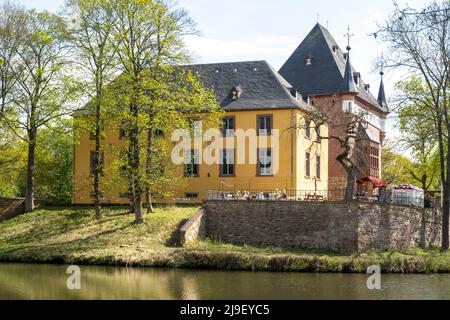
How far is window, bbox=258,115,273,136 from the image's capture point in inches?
1615

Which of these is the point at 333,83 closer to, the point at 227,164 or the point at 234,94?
the point at 234,94

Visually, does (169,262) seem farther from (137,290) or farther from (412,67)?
(412,67)

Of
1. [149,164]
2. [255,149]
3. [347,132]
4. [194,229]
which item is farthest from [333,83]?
[194,229]

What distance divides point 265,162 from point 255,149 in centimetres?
99

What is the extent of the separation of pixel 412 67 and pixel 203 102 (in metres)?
10.5

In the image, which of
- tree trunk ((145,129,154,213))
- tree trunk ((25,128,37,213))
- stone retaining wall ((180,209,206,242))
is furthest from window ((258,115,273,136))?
tree trunk ((25,128,37,213))

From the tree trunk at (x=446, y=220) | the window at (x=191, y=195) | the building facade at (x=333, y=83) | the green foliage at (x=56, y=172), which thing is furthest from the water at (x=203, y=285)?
the building facade at (x=333, y=83)

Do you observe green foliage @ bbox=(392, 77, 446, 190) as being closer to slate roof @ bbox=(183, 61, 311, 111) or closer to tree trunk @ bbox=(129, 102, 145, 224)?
slate roof @ bbox=(183, 61, 311, 111)

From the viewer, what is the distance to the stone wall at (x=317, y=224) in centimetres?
3212

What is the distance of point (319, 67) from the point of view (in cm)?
5806

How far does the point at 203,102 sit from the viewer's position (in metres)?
36.5
